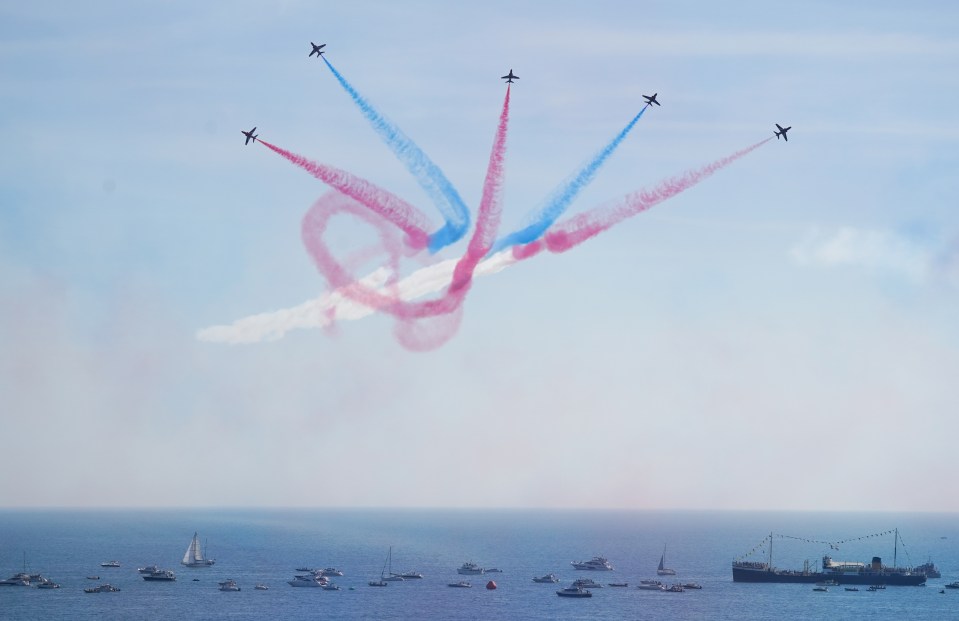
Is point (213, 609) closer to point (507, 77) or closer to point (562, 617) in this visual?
point (562, 617)

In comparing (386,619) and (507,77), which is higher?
(507,77)

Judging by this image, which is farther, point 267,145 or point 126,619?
point 126,619

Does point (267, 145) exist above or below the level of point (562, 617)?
above

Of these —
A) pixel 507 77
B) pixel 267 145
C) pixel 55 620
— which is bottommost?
pixel 55 620

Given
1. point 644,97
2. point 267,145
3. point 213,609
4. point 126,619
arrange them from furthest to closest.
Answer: point 213,609 → point 126,619 → point 644,97 → point 267,145

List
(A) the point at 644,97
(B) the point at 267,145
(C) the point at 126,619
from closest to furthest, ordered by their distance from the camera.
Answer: (B) the point at 267,145 → (A) the point at 644,97 → (C) the point at 126,619

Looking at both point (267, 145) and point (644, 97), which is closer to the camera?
point (267, 145)

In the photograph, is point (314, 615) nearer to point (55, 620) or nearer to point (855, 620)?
point (55, 620)

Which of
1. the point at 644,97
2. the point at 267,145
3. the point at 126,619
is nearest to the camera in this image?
the point at 267,145

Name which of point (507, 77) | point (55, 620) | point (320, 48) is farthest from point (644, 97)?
point (55, 620)

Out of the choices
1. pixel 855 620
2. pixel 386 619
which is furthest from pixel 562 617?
pixel 855 620
